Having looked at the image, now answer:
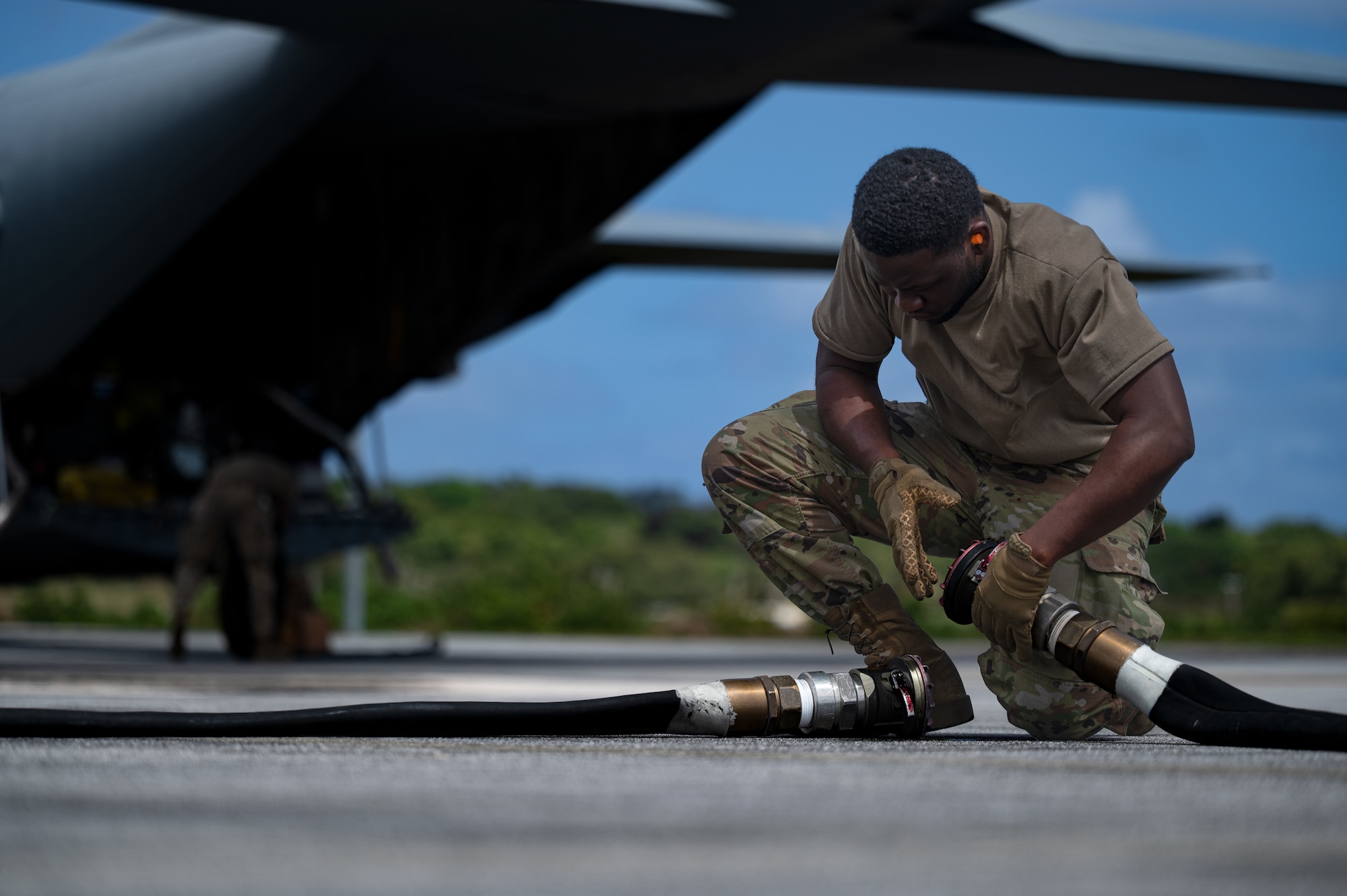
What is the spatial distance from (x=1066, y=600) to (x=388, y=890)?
1717 mm

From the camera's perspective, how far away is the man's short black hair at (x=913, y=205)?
8.21 ft

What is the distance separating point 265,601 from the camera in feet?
27.4

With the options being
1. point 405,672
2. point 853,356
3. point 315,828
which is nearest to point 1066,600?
point 853,356

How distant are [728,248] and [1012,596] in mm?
11708

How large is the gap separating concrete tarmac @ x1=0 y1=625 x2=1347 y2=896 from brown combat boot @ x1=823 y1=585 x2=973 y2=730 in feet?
0.24

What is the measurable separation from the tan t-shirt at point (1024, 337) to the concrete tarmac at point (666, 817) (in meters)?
0.62

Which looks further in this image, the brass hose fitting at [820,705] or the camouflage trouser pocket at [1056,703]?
the camouflage trouser pocket at [1056,703]

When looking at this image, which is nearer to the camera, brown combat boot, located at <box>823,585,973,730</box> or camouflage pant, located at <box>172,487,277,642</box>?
brown combat boot, located at <box>823,585,973,730</box>

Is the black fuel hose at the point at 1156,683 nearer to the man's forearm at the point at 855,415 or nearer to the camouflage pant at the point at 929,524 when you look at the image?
the camouflage pant at the point at 929,524

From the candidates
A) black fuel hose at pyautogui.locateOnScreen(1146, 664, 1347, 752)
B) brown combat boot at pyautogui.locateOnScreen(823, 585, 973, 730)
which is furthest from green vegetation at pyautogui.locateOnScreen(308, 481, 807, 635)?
black fuel hose at pyautogui.locateOnScreen(1146, 664, 1347, 752)

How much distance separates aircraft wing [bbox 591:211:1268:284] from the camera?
13492mm

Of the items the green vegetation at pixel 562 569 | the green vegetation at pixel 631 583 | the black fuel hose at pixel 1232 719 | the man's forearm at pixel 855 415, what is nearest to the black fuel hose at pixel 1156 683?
the black fuel hose at pixel 1232 719

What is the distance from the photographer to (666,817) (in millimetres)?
1428

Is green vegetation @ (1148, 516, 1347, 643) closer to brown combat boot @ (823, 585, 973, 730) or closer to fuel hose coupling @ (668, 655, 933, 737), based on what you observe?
brown combat boot @ (823, 585, 973, 730)
